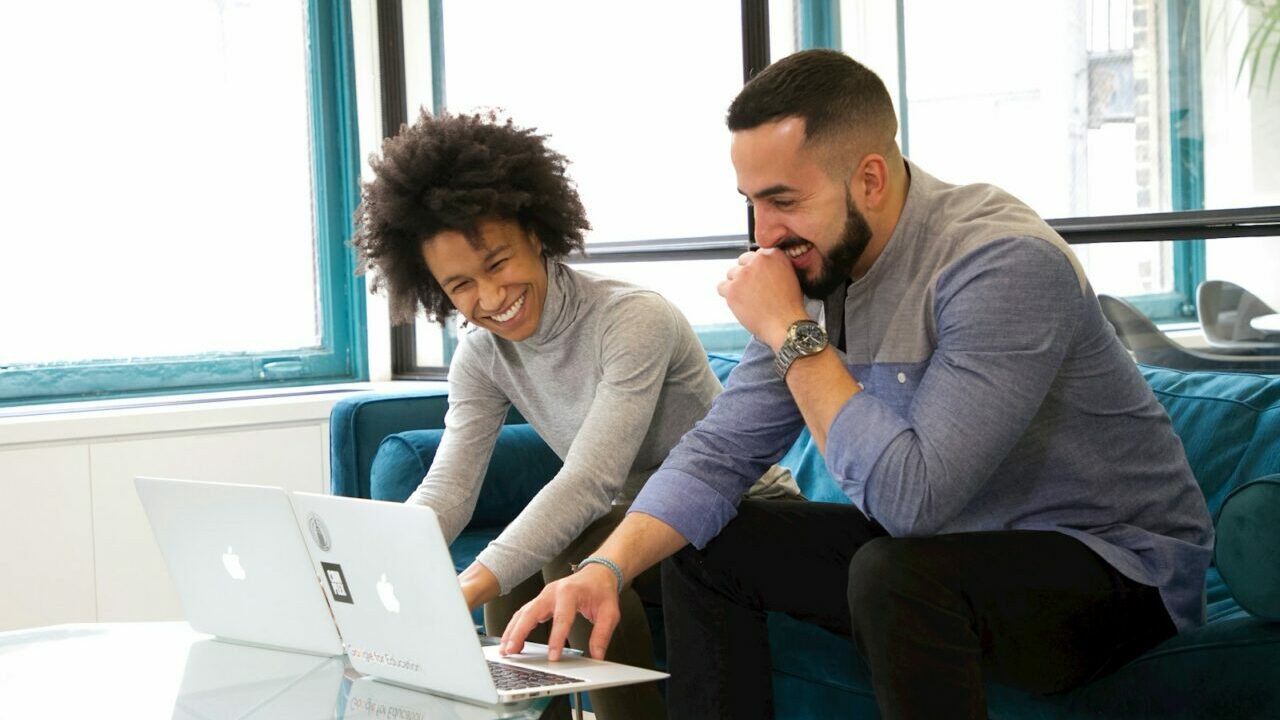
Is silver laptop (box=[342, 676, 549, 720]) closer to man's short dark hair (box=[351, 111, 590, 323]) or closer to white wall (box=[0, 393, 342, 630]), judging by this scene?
man's short dark hair (box=[351, 111, 590, 323])

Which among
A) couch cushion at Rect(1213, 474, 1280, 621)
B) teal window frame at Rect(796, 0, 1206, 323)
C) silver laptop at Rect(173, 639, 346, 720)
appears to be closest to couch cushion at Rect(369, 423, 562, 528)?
silver laptop at Rect(173, 639, 346, 720)

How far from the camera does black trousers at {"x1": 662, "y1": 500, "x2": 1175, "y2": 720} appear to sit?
1.38 m

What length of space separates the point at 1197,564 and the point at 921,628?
0.43m

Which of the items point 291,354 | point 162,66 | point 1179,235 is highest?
point 162,66

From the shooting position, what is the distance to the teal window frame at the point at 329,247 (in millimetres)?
3816

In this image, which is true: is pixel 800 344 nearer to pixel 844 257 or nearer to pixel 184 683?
pixel 844 257

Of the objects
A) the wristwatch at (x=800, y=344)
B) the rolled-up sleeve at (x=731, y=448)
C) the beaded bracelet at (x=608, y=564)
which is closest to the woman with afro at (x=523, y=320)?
the rolled-up sleeve at (x=731, y=448)

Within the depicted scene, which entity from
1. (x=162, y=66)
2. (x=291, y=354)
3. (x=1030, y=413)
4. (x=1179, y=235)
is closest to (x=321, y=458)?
(x=291, y=354)

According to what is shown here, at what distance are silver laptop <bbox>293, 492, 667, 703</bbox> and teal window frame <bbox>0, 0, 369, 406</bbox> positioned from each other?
7.98 ft

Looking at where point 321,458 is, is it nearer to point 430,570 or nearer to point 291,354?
point 291,354

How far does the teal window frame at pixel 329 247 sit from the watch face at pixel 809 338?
245 cm

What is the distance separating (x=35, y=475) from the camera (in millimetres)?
3154

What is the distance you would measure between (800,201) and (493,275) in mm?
587

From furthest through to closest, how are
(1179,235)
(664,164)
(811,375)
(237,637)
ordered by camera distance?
(664,164)
(1179,235)
(237,637)
(811,375)
